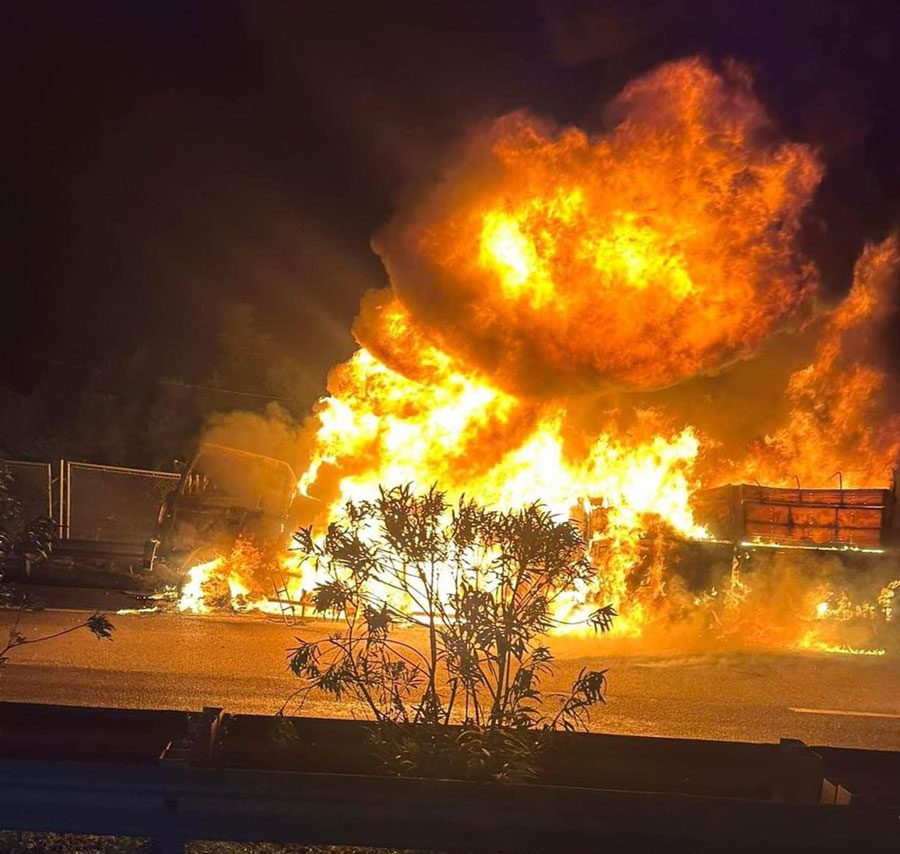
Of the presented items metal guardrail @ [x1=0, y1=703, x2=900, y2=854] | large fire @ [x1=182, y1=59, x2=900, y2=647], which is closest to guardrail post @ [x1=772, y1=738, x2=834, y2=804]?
metal guardrail @ [x1=0, y1=703, x2=900, y2=854]

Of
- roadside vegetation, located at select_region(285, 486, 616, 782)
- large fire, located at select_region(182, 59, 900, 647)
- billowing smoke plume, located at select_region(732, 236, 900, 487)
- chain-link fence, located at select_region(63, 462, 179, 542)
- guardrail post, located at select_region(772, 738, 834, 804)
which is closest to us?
guardrail post, located at select_region(772, 738, 834, 804)

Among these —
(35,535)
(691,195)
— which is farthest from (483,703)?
(691,195)

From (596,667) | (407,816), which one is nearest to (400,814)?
(407,816)

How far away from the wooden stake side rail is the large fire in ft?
35.2

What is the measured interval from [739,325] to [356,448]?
6.65 meters

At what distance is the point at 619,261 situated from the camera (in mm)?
14516

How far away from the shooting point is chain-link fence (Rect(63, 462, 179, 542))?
66.2ft

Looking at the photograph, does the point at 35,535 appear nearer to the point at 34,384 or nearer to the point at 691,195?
the point at 691,195

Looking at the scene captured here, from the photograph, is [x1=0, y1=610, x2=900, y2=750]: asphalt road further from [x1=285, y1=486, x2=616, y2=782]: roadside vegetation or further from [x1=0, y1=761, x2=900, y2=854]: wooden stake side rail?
[x1=0, y1=761, x2=900, y2=854]: wooden stake side rail

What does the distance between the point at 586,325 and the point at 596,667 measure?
19.8ft

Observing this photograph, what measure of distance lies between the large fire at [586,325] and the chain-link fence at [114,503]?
21.4ft

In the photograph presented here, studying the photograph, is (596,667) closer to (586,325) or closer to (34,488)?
(586,325)

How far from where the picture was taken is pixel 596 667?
35.0 feet

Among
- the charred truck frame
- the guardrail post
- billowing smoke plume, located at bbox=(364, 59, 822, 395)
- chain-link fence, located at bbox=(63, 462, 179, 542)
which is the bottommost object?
the guardrail post
